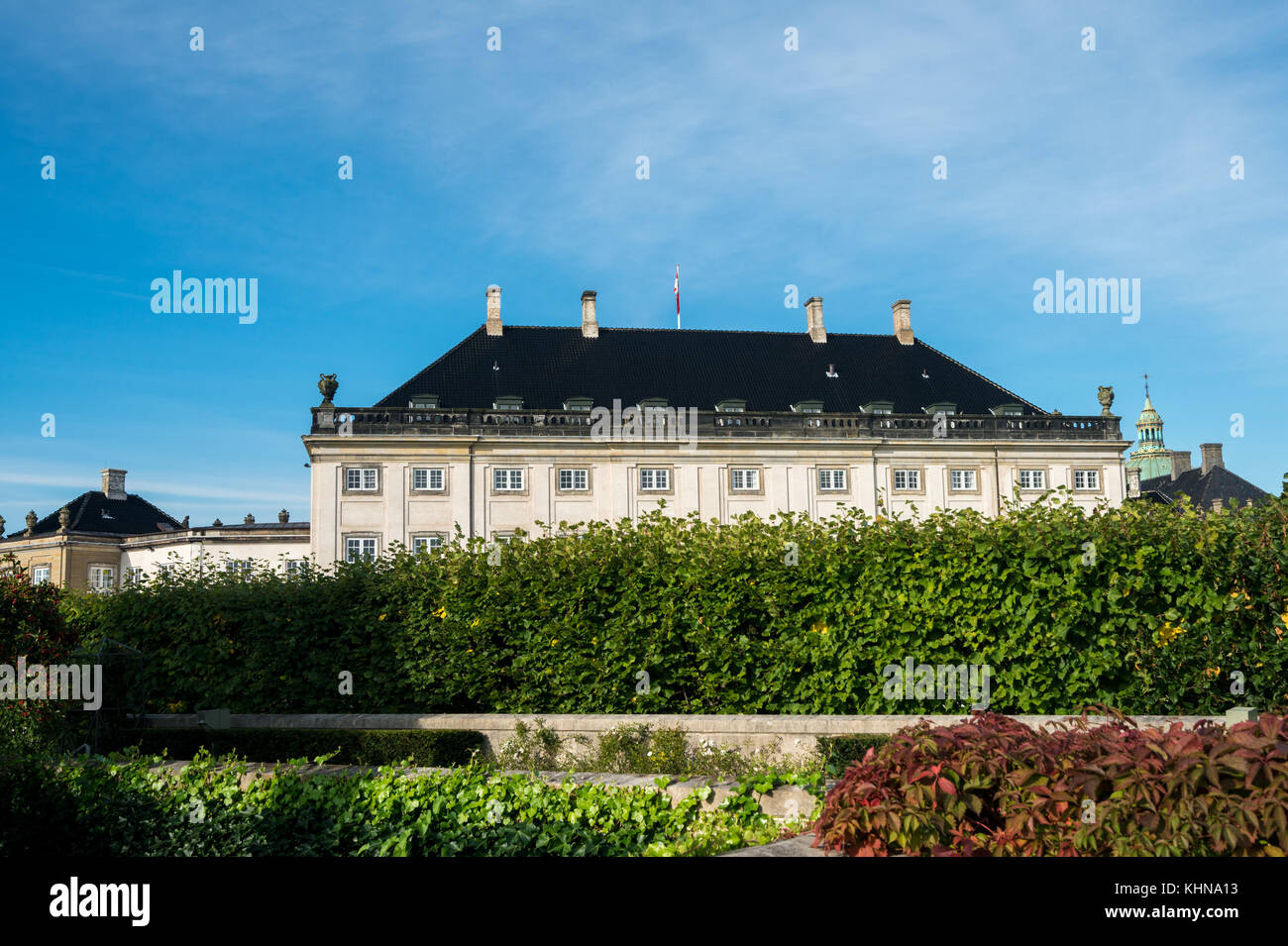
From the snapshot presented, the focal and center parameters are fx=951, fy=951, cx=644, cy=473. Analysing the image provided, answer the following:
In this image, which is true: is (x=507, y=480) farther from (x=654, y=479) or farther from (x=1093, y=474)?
(x=1093, y=474)

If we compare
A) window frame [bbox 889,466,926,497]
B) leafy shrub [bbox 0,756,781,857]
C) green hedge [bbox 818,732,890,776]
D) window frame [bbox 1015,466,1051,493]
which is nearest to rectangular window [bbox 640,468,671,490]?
window frame [bbox 889,466,926,497]

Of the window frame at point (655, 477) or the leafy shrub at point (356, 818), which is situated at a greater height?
the window frame at point (655, 477)

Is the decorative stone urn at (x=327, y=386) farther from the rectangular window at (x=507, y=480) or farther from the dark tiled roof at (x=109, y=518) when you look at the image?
the dark tiled roof at (x=109, y=518)

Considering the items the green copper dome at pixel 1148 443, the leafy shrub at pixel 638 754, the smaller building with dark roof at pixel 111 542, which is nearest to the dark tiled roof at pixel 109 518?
the smaller building with dark roof at pixel 111 542

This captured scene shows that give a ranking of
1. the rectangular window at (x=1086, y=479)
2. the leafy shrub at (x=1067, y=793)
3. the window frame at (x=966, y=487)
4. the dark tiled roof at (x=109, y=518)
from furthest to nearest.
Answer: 1. the dark tiled roof at (x=109, y=518)
2. the rectangular window at (x=1086, y=479)
3. the window frame at (x=966, y=487)
4. the leafy shrub at (x=1067, y=793)

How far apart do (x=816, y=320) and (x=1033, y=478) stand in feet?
53.3

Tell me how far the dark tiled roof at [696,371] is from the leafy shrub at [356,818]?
44587mm

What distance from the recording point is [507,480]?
166 feet

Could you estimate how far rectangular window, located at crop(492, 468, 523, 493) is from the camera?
165 feet

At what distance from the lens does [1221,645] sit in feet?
44.2

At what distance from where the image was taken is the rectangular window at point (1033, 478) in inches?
2190

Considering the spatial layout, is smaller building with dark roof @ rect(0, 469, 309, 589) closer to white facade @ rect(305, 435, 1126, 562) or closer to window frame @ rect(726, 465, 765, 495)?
white facade @ rect(305, 435, 1126, 562)

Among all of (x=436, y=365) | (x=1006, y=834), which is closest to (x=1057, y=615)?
(x=1006, y=834)

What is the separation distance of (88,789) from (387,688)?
8.20 meters
